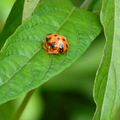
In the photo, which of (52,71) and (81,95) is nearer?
(52,71)

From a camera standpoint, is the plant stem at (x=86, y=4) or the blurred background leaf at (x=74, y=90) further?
the blurred background leaf at (x=74, y=90)


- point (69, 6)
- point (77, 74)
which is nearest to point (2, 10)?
point (77, 74)

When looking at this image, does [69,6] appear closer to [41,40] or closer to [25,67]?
[41,40]

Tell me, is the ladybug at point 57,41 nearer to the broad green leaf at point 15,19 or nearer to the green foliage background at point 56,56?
the green foliage background at point 56,56

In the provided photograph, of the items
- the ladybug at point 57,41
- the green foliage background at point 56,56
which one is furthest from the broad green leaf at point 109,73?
the ladybug at point 57,41

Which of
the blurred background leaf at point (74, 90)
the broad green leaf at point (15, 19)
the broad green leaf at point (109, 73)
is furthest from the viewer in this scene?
the blurred background leaf at point (74, 90)

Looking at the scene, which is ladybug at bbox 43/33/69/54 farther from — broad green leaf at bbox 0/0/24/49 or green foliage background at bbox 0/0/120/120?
broad green leaf at bbox 0/0/24/49
